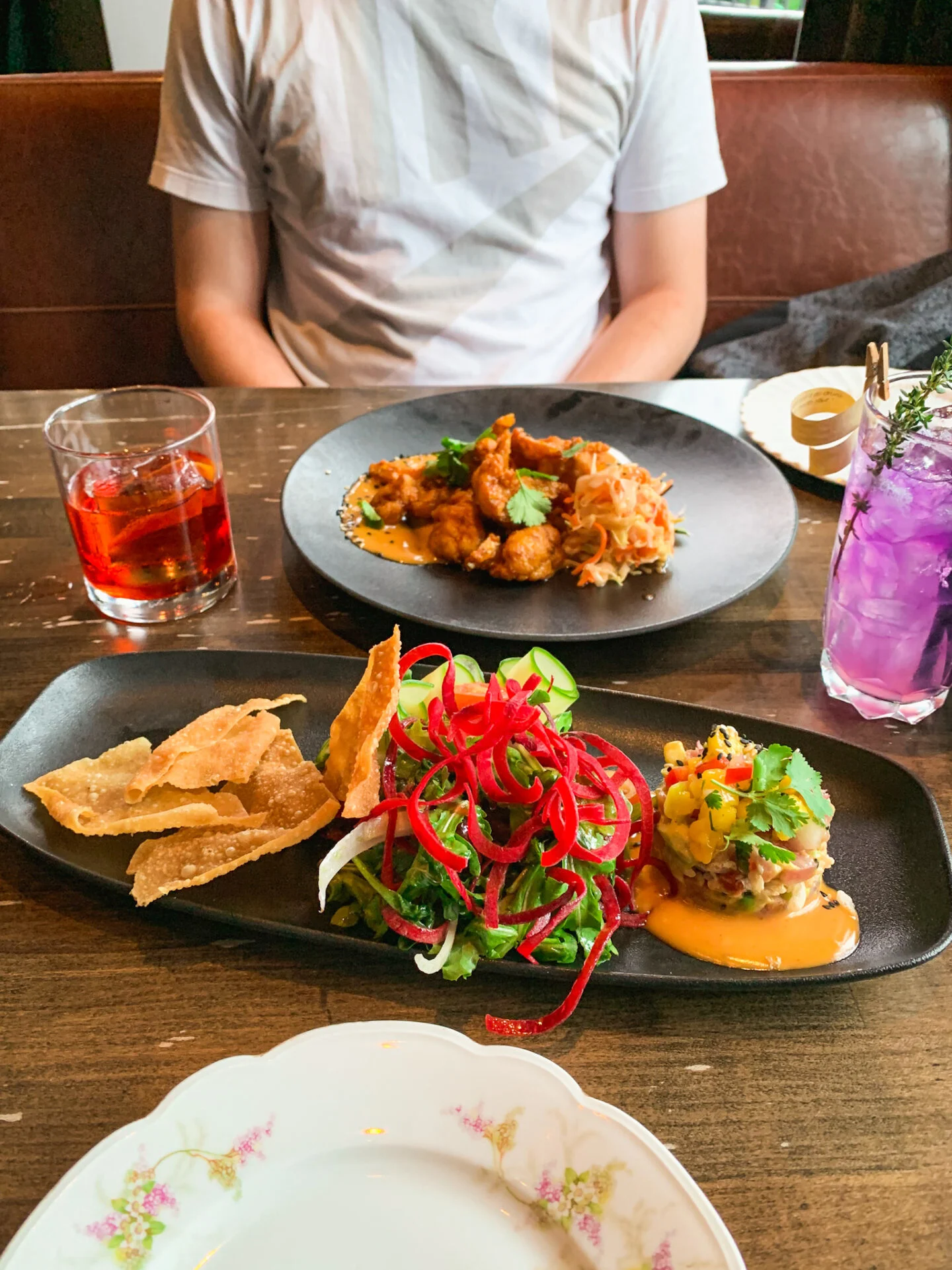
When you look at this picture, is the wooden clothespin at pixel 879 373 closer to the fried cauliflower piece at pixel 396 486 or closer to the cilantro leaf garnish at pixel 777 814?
the cilantro leaf garnish at pixel 777 814

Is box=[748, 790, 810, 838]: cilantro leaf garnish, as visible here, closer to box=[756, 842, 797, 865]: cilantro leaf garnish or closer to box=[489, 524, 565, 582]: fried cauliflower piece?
box=[756, 842, 797, 865]: cilantro leaf garnish

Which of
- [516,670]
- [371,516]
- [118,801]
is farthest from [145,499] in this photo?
[516,670]

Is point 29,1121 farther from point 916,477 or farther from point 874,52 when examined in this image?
point 874,52

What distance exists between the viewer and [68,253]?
8.45ft

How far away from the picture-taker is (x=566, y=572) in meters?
1.42

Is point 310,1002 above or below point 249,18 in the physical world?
below

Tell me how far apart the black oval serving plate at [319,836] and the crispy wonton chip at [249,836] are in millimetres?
18

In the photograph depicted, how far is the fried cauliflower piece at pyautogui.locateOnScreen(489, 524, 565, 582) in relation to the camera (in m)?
1.37

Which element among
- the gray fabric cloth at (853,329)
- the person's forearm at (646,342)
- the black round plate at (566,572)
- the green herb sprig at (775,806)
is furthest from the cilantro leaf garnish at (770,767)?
the gray fabric cloth at (853,329)

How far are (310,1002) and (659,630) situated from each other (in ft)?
2.07

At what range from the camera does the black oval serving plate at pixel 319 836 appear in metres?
0.85

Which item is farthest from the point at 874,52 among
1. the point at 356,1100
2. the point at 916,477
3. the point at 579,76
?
the point at 356,1100

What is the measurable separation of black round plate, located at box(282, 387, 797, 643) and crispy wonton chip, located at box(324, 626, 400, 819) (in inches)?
9.5

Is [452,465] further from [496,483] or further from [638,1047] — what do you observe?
[638,1047]
